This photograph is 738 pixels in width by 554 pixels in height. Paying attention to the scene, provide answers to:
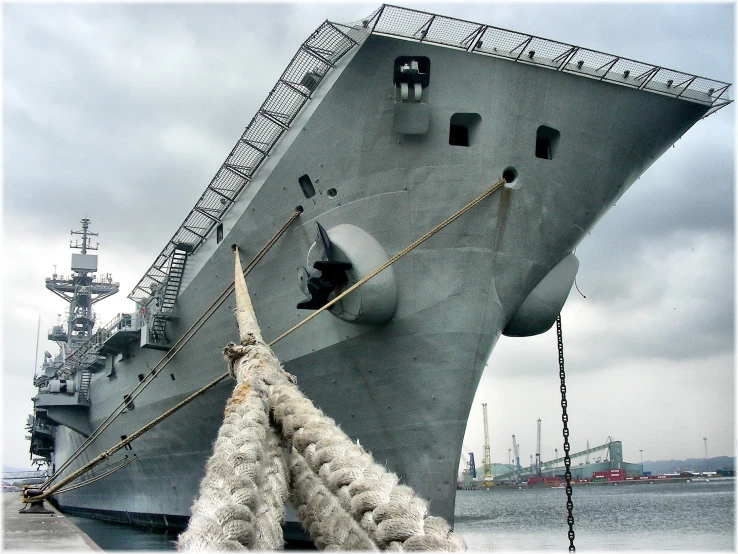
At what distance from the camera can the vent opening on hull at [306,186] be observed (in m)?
10.5

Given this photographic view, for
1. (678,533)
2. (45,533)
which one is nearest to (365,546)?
(45,533)

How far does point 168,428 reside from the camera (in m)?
14.8

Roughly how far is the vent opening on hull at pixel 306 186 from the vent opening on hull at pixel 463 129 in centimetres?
227

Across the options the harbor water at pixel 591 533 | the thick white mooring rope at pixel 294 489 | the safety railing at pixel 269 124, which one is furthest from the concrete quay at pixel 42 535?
the safety railing at pixel 269 124

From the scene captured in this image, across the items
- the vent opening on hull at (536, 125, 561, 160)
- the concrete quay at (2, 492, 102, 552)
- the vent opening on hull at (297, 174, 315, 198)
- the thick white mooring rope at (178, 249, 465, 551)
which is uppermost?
the vent opening on hull at (536, 125, 561, 160)

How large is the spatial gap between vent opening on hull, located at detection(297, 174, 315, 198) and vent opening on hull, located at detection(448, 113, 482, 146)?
2.27m

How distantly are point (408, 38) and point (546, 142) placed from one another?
8.89 feet

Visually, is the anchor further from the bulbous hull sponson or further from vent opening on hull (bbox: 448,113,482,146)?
vent opening on hull (bbox: 448,113,482,146)

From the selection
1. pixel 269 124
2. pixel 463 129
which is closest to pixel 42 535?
pixel 269 124

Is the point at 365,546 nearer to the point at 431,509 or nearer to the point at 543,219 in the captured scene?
the point at 431,509

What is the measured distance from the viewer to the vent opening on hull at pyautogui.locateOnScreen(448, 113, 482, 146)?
31.3 feet

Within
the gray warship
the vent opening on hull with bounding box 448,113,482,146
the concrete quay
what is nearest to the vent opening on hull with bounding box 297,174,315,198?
the gray warship

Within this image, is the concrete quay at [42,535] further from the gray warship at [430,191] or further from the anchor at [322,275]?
the anchor at [322,275]

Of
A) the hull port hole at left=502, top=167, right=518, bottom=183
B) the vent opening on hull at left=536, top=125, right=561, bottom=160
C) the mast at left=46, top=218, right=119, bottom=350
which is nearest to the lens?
the hull port hole at left=502, top=167, right=518, bottom=183
